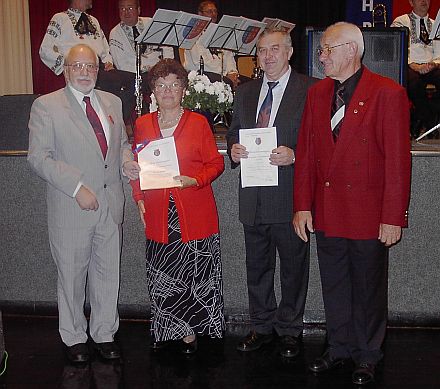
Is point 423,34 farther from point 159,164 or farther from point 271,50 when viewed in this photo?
point 159,164

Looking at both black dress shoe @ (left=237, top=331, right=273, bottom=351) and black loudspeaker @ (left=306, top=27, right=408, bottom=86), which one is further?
black loudspeaker @ (left=306, top=27, right=408, bottom=86)

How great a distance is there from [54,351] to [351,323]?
1.77 m

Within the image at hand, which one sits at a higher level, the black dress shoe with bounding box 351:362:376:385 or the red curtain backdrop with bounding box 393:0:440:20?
the red curtain backdrop with bounding box 393:0:440:20

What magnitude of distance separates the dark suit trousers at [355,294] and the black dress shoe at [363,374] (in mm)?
28

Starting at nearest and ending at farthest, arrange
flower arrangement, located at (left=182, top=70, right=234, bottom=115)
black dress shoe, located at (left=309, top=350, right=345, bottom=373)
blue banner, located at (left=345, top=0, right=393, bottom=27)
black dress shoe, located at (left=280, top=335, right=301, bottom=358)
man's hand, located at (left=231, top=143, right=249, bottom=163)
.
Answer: black dress shoe, located at (left=309, top=350, right=345, bottom=373) → man's hand, located at (left=231, top=143, right=249, bottom=163) → black dress shoe, located at (left=280, top=335, right=301, bottom=358) → flower arrangement, located at (left=182, top=70, right=234, bottom=115) → blue banner, located at (left=345, top=0, right=393, bottom=27)

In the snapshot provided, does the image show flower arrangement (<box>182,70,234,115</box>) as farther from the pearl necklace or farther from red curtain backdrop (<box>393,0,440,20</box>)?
red curtain backdrop (<box>393,0,440,20</box>)

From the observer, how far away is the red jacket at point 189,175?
12.1 ft

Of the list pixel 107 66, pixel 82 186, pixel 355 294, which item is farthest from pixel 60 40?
pixel 355 294

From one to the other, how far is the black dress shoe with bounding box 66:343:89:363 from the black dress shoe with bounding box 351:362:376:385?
1480mm

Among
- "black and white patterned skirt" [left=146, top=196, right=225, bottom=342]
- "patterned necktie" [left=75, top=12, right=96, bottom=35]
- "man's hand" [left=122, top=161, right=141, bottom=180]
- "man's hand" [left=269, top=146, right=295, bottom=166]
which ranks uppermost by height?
"patterned necktie" [left=75, top=12, right=96, bottom=35]

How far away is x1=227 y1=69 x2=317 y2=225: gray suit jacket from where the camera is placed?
3693mm

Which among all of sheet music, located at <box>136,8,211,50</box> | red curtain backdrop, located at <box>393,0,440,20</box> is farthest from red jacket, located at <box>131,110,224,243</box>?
red curtain backdrop, located at <box>393,0,440,20</box>

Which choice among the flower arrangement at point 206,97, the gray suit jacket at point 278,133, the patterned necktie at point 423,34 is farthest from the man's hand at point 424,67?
the gray suit jacket at point 278,133

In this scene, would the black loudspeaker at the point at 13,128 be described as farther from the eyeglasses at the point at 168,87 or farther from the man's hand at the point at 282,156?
the man's hand at the point at 282,156
